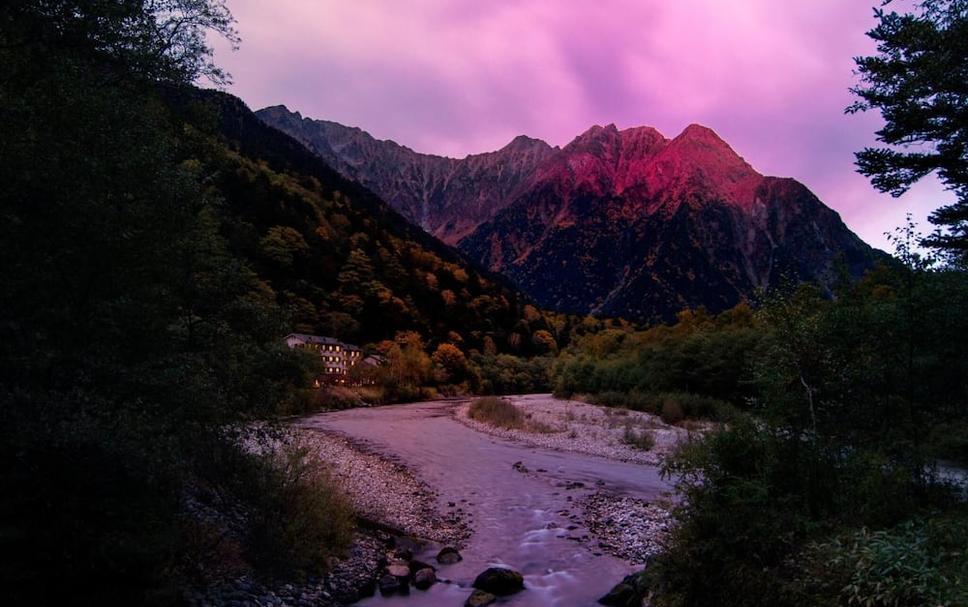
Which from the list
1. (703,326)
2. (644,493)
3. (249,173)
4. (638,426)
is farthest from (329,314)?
(644,493)

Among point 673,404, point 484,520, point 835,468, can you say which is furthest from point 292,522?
point 673,404

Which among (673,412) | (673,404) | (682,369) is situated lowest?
(673,412)

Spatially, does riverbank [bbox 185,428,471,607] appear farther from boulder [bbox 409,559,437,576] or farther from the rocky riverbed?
boulder [bbox 409,559,437,576]

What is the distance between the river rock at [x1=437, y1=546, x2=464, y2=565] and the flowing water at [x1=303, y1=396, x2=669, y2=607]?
18 centimetres

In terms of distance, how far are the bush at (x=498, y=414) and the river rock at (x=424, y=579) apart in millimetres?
28914

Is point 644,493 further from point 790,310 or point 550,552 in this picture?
point 790,310

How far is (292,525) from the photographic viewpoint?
10.6m

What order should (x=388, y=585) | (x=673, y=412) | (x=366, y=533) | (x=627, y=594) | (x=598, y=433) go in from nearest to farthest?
(x=627, y=594)
(x=388, y=585)
(x=366, y=533)
(x=598, y=433)
(x=673, y=412)

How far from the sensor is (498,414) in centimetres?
4506

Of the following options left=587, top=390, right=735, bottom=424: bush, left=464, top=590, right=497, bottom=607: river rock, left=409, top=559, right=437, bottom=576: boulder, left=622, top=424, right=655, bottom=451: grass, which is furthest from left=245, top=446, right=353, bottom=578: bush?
left=587, top=390, right=735, bottom=424: bush

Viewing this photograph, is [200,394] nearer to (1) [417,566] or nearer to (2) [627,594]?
(1) [417,566]

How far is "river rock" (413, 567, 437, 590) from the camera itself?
454 inches

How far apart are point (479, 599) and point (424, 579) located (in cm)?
137

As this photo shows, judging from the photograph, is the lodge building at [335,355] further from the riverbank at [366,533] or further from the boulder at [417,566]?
the boulder at [417,566]
